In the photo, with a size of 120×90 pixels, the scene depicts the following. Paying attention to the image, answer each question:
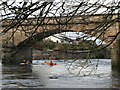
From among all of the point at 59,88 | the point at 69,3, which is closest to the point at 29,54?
the point at 59,88

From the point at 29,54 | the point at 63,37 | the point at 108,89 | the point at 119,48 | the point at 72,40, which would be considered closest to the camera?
the point at 63,37

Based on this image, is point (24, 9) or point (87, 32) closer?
point (24, 9)

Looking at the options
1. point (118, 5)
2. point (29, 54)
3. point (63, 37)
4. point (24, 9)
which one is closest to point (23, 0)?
point (24, 9)

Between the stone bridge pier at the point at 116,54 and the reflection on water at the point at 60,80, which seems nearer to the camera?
the reflection on water at the point at 60,80

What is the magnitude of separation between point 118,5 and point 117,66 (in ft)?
41.8

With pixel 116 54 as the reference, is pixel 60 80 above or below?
below

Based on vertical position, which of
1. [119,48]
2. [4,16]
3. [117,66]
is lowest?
[117,66]

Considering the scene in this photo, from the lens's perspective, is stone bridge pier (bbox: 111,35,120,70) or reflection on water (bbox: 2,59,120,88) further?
stone bridge pier (bbox: 111,35,120,70)

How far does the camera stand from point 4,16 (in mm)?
3592

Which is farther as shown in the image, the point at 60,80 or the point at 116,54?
the point at 116,54

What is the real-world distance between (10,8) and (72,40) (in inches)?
48.3

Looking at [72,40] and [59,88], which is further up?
[72,40]

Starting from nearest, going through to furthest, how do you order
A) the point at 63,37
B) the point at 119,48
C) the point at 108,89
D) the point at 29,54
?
the point at 63,37 < the point at 108,89 < the point at 119,48 < the point at 29,54

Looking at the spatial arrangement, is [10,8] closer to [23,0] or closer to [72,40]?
[23,0]
